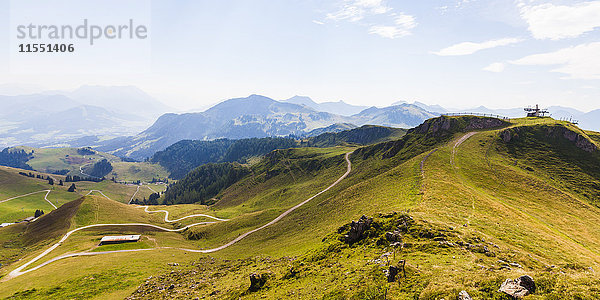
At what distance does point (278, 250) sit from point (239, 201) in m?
131

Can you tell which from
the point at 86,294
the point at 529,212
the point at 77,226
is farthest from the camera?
the point at 77,226

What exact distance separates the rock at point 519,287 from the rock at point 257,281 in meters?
30.2

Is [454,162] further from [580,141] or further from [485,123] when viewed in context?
[485,123]

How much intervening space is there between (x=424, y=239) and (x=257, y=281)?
2630cm

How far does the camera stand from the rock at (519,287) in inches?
698

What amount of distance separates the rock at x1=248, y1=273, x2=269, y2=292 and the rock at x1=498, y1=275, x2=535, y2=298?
30.2 meters

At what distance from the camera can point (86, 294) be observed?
50031 mm

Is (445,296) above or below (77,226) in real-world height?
above

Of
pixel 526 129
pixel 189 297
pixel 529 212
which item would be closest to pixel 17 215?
pixel 189 297

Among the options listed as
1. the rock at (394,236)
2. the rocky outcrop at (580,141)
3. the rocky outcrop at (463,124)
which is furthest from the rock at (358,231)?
the rocky outcrop at (463,124)

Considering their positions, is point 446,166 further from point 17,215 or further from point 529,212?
point 17,215

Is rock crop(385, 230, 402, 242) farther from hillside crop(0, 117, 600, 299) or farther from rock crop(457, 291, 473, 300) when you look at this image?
rock crop(457, 291, 473, 300)

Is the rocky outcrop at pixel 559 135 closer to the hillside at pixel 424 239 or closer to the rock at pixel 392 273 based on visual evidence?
the hillside at pixel 424 239

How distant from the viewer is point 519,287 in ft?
59.4
